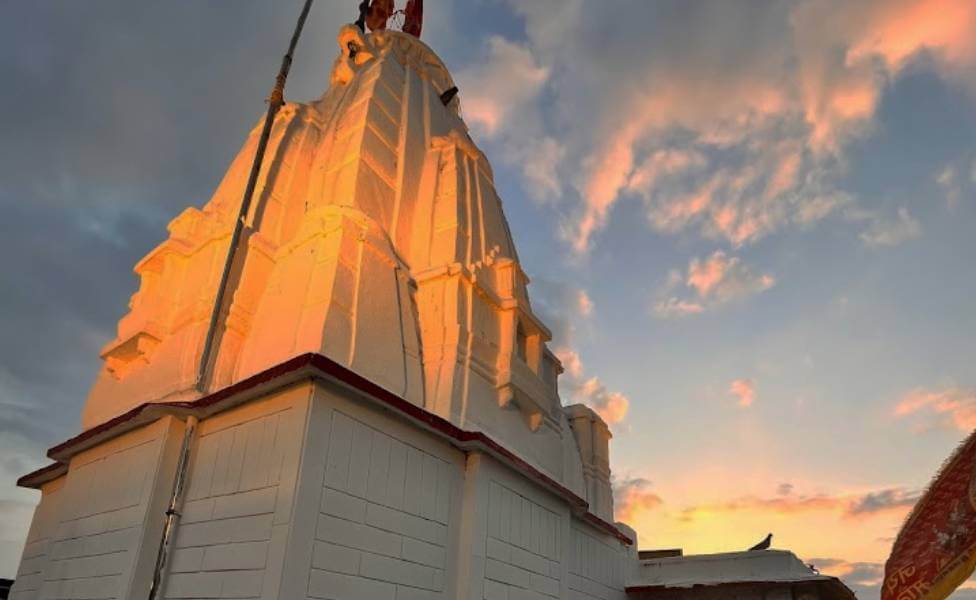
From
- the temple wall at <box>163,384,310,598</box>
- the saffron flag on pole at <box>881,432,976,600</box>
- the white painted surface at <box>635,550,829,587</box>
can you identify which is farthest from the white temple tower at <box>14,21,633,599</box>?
the saffron flag on pole at <box>881,432,976,600</box>

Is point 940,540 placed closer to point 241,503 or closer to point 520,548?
point 241,503

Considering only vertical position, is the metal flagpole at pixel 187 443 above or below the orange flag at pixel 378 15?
below

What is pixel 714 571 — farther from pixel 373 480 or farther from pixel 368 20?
pixel 368 20

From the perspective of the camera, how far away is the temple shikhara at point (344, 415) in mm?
8109

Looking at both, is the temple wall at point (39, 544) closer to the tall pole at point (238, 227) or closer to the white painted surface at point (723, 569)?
the tall pole at point (238, 227)

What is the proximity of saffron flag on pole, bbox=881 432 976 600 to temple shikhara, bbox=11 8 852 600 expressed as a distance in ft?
18.7

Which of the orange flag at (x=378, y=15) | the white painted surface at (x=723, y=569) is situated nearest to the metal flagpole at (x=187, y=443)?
the orange flag at (x=378, y=15)

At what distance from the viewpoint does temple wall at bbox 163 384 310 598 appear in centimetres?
746

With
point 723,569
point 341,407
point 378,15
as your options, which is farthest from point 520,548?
point 378,15

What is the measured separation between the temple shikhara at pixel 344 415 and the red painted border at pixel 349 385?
4cm

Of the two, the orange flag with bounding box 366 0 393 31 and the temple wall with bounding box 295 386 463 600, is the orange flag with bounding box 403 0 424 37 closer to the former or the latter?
the orange flag with bounding box 366 0 393 31

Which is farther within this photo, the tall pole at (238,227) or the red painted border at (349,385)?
the tall pole at (238,227)

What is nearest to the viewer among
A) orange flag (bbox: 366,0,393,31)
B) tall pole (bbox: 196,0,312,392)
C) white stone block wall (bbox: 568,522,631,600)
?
tall pole (bbox: 196,0,312,392)

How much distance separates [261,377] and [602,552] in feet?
31.2
